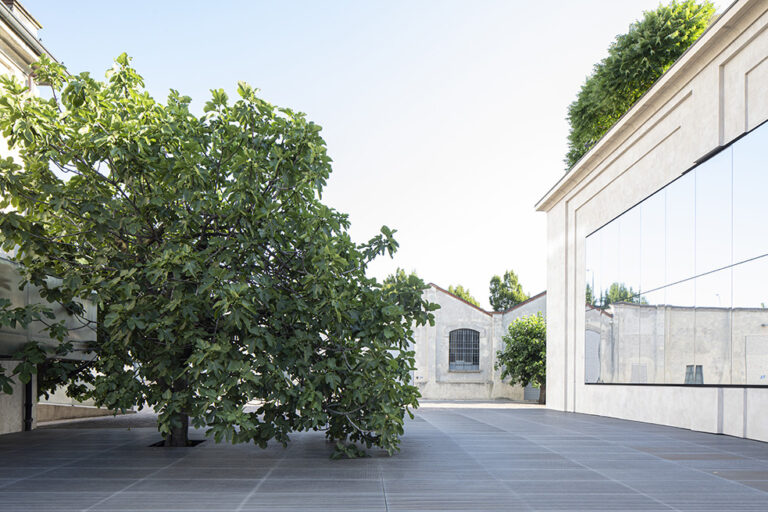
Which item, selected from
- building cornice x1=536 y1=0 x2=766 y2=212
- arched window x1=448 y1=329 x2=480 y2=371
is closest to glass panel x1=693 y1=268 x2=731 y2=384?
building cornice x1=536 y1=0 x2=766 y2=212

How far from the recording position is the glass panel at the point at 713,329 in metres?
14.4

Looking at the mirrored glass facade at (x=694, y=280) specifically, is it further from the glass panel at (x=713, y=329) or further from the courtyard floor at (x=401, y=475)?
the courtyard floor at (x=401, y=475)

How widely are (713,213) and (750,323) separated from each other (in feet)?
8.74

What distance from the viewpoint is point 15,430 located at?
1517 cm

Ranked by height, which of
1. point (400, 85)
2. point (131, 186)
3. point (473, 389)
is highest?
point (400, 85)

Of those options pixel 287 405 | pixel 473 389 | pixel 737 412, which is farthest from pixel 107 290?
pixel 473 389

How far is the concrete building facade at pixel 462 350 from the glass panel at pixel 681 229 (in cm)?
2649

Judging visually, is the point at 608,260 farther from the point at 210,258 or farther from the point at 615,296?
the point at 210,258

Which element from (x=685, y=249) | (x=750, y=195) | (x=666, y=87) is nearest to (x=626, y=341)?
(x=685, y=249)

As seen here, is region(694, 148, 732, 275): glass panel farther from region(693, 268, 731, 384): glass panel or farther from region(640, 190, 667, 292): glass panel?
region(640, 190, 667, 292): glass panel

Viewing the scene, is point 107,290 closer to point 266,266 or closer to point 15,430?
point 266,266

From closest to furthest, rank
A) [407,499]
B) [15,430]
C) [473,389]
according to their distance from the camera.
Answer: [407,499] → [15,430] → [473,389]

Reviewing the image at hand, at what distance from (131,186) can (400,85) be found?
16419 mm

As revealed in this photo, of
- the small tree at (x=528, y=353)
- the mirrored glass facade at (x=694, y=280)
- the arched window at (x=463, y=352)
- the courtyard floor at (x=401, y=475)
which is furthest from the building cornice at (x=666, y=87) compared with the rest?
the arched window at (x=463, y=352)
